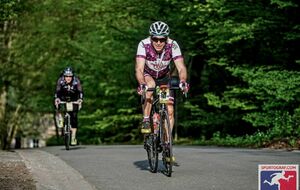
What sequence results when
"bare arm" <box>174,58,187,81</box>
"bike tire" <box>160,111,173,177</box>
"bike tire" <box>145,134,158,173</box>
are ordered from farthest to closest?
"bike tire" <box>145,134,158,173</box>, "bare arm" <box>174,58,187,81</box>, "bike tire" <box>160,111,173,177</box>

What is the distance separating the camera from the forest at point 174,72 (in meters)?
20.5

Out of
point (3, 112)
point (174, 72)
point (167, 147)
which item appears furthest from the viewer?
point (3, 112)

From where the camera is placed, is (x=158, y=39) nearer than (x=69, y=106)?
Yes

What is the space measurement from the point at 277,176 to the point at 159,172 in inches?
172

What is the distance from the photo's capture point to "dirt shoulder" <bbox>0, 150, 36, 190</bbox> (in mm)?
8656

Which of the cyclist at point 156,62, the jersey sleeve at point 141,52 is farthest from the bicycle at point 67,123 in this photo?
the jersey sleeve at point 141,52

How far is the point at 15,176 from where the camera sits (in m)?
9.79

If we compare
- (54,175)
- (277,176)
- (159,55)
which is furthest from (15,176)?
(277,176)

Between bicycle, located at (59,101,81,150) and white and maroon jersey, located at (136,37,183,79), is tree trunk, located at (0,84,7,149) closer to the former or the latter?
bicycle, located at (59,101,81,150)

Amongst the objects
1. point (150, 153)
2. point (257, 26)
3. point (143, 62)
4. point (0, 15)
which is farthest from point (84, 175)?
point (257, 26)

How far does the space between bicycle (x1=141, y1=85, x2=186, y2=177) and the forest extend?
6648 mm

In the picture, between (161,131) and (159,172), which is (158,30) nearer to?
(161,131)

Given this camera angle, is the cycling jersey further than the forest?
No

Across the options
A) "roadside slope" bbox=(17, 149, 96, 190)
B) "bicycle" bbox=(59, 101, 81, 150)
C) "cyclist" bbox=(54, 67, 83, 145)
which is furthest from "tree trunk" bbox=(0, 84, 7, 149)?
"roadside slope" bbox=(17, 149, 96, 190)
